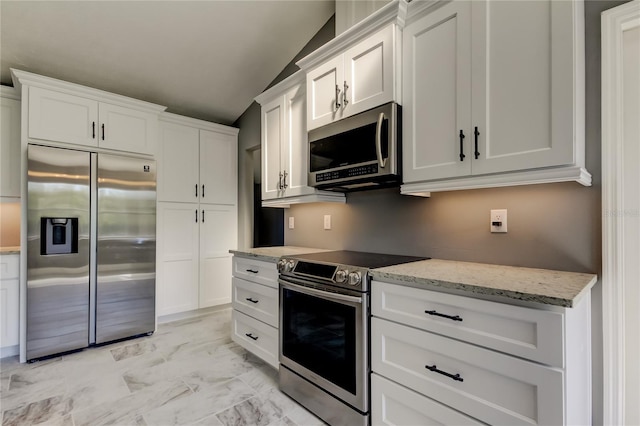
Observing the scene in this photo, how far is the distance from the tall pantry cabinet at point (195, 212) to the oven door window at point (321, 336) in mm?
2083

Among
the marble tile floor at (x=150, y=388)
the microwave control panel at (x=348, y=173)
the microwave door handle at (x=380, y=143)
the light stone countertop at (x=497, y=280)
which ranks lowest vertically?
the marble tile floor at (x=150, y=388)

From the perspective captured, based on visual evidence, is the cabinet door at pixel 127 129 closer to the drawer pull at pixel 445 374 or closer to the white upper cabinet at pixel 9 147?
the white upper cabinet at pixel 9 147

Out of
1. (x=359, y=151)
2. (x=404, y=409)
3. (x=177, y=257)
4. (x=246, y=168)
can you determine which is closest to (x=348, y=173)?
(x=359, y=151)

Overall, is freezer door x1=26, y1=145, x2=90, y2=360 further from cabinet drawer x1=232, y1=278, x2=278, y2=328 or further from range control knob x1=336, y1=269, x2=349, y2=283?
range control knob x1=336, y1=269, x2=349, y2=283

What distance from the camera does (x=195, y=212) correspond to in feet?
12.4

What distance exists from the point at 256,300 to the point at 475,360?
1.64 meters

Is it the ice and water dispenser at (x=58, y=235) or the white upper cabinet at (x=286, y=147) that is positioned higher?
the white upper cabinet at (x=286, y=147)

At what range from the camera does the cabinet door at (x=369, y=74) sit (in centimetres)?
180

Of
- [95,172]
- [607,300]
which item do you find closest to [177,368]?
[95,172]

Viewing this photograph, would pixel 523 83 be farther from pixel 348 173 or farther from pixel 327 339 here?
pixel 327 339

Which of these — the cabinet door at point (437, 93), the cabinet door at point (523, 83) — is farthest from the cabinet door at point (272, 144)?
the cabinet door at point (523, 83)

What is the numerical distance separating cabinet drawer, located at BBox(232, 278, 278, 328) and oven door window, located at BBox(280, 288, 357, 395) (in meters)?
0.16

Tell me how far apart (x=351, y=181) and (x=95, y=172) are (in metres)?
2.49

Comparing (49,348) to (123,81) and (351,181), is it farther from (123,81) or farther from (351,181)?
(351,181)
